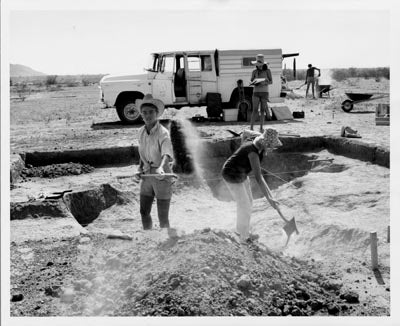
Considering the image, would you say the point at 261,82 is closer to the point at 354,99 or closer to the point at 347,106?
the point at 347,106

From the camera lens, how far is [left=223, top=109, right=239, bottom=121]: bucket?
15.4m

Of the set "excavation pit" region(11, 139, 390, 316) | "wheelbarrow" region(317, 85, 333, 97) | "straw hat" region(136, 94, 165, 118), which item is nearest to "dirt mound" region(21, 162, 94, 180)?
"excavation pit" region(11, 139, 390, 316)

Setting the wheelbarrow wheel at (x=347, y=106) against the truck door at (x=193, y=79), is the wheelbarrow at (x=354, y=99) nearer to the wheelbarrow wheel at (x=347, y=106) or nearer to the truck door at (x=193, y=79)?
the wheelbarrow wheel at (x=347, y=106)

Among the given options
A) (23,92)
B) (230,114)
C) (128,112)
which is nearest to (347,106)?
(230,114)

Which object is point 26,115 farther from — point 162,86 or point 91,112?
point 162,86

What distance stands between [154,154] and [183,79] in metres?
9.66

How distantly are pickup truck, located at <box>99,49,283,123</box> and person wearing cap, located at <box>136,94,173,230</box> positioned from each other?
9.22 meters

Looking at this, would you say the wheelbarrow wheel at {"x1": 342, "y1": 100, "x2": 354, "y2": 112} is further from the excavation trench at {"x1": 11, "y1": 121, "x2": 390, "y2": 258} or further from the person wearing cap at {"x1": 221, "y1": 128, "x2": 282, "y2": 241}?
the person wearing cap at {"x1": 221, "y1": 128, "x2": 282, "y2": 241}

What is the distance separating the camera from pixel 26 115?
21062 mm

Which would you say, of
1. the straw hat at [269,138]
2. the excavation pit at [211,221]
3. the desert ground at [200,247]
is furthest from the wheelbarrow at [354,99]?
the straw hat at [269,138]

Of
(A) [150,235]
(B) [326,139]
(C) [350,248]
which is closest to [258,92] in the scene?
(B) [326,139]

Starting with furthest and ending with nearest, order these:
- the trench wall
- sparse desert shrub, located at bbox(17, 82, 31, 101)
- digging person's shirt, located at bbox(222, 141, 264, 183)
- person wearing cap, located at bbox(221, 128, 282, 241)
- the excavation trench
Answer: sparse desert shrub, located at bbox(17, 82, 31, 101)
the trench wall
the excavation trench
digging person's shirt, located at bbox(222, 141, 264, 183)
person wearing cap, located at bbox(221, 128, 282, 241)

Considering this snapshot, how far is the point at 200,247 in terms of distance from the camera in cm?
499

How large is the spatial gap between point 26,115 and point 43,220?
48.6ft
